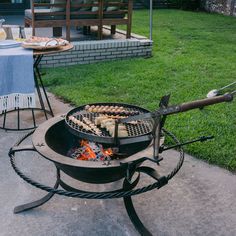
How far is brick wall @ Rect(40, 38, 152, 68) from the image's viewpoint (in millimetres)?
6375

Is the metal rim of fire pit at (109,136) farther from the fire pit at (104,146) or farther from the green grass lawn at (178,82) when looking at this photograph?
the green grass lawn at (178,82)

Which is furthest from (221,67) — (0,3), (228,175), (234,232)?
(0,3)

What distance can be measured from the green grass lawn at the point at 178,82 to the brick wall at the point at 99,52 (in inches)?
7.3

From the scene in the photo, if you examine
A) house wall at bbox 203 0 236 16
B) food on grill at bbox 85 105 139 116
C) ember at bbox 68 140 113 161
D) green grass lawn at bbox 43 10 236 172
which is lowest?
green grass lawn at bbox 43 10 236 172

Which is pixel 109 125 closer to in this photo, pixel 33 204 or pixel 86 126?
pixel 86 126

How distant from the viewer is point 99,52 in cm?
665

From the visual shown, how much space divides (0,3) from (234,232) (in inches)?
449

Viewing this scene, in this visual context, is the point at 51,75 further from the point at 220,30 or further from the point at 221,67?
the point at 220,30

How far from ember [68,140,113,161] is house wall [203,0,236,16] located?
11.5 meters

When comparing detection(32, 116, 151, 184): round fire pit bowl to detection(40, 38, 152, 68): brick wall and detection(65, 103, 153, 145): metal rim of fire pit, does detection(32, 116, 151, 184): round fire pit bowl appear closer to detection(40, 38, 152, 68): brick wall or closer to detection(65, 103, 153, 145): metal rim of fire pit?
detection(65, 103, 153, 145): metal rim of fire pit

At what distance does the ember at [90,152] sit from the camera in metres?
2.68

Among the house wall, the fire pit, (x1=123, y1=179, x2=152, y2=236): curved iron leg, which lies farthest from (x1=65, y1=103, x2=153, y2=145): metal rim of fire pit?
the house wall

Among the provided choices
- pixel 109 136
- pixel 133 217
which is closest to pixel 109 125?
pixel 109 136

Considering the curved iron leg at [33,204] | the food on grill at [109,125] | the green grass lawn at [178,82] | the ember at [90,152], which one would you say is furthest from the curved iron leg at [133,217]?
the green grass lawn at [178,82]
